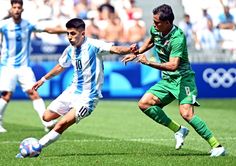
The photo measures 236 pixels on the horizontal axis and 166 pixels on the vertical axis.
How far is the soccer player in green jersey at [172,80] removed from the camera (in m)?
12.4

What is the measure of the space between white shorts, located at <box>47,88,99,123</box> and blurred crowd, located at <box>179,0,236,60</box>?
15625 mm

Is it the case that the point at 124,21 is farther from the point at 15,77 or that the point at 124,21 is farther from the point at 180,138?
the point at 180,138

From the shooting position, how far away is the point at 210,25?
96.4 ft

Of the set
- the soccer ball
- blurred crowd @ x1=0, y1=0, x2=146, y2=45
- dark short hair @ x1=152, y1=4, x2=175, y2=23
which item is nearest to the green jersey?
dark short hair @ x1=152, y1=4, x2=175, y2=23

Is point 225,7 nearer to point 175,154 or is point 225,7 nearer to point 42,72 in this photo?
point 42,72

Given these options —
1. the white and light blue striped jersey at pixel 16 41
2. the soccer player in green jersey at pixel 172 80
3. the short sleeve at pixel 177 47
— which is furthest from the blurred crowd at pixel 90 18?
the short sleeve at pixel 177 47

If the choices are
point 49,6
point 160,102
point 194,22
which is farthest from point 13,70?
point 194,22

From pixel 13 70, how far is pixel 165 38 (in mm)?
5208

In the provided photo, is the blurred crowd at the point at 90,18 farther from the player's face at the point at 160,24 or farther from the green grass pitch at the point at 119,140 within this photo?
the player's face at the point at 160,24

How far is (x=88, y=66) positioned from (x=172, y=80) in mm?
1251

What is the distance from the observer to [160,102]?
13070 millimetres

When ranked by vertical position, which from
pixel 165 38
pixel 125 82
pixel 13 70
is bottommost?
pixel 125 82

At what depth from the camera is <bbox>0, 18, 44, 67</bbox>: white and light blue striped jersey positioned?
1695 centimetres

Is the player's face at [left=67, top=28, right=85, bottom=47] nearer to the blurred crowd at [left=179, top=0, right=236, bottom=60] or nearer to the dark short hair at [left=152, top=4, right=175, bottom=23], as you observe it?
the dark short hair at [left=152, top=4, right=175, bottom=23]
